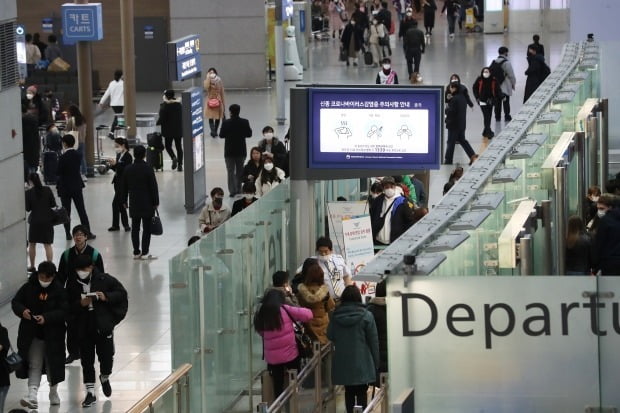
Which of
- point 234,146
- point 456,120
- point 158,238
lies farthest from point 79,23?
point 158,238

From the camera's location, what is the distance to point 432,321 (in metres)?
6.96

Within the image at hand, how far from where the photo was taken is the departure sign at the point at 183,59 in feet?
75.8

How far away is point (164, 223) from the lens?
21.4 meters

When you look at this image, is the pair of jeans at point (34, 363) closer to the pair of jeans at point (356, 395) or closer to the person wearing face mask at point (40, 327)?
the person wearing face mask at point (40, 327)

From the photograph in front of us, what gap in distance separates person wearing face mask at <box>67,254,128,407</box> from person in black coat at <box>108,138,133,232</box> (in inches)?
293

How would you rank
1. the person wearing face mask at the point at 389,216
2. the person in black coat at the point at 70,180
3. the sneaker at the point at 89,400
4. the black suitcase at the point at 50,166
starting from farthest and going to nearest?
the black suitcase at the point at 50,166 < the person in black coat at the point at 70,180 < the person wearing face mask at the point at 389,216 < the sneaker at the point at 89,400

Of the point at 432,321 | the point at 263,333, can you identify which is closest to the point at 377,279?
the point at 432,321

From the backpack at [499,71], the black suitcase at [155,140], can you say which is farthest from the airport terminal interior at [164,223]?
the backpack at [499,71]

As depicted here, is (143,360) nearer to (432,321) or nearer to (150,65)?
(432,321)

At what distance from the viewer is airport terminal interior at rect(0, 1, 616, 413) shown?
532 inches

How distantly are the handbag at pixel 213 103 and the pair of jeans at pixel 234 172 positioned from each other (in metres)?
6.77

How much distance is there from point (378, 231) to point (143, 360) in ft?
10.4

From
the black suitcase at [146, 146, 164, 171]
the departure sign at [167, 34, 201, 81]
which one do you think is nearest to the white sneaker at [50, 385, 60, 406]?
the departure sign at [167, 34, 201, 81]

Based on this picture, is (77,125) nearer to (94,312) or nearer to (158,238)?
(158,238)
